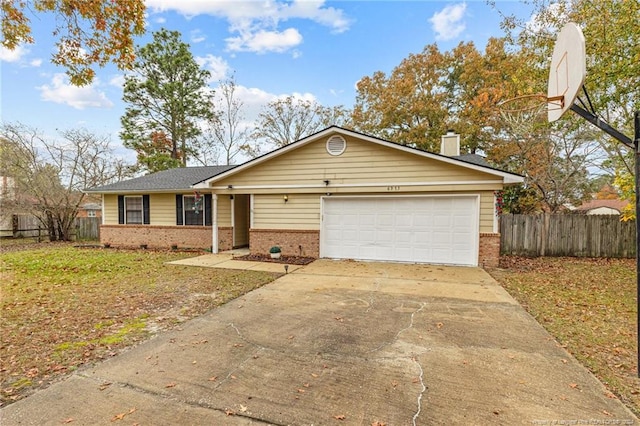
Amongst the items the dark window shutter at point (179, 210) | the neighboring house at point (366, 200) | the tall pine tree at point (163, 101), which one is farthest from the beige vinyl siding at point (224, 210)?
the tall pine tree at point (163, 101)

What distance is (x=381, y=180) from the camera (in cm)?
944

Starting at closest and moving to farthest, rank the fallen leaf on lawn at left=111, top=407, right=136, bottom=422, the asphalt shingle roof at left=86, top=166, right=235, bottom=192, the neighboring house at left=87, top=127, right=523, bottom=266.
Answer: the fallen leaf on lawn at left=111, top=407, right=136, bottom=422 < the neighboring house at left=87, top=127, right=523, bottom=266 < the asphalt shingle roof at left=86, top=166, right=235, bottom=192

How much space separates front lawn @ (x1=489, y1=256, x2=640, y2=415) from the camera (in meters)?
3.27

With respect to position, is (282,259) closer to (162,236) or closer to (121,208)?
(162,236)

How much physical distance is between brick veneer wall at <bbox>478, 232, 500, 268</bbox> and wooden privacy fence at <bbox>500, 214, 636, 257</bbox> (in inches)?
138

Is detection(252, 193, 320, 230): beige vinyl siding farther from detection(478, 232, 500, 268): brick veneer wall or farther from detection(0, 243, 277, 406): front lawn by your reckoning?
detection(478, 232, 500, 268): brick veneer wall

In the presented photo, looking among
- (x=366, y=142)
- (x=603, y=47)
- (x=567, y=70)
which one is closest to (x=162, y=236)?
(x=366, y=142)

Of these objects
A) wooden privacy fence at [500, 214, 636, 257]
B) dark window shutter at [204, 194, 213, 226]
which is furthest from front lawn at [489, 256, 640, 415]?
dark window shutter at [204, 194, 213, 226]

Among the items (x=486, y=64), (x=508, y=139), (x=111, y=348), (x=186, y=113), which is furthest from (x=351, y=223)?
(x=186, y=113)

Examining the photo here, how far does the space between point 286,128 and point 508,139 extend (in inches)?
582

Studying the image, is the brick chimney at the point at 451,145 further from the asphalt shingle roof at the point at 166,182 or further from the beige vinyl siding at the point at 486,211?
the asphalt shingle roof at the point at 166,182

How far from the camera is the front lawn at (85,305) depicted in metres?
3.41

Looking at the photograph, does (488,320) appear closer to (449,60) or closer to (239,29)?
(239,29)

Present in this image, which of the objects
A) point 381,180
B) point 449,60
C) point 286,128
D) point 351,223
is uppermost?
point 449,60
